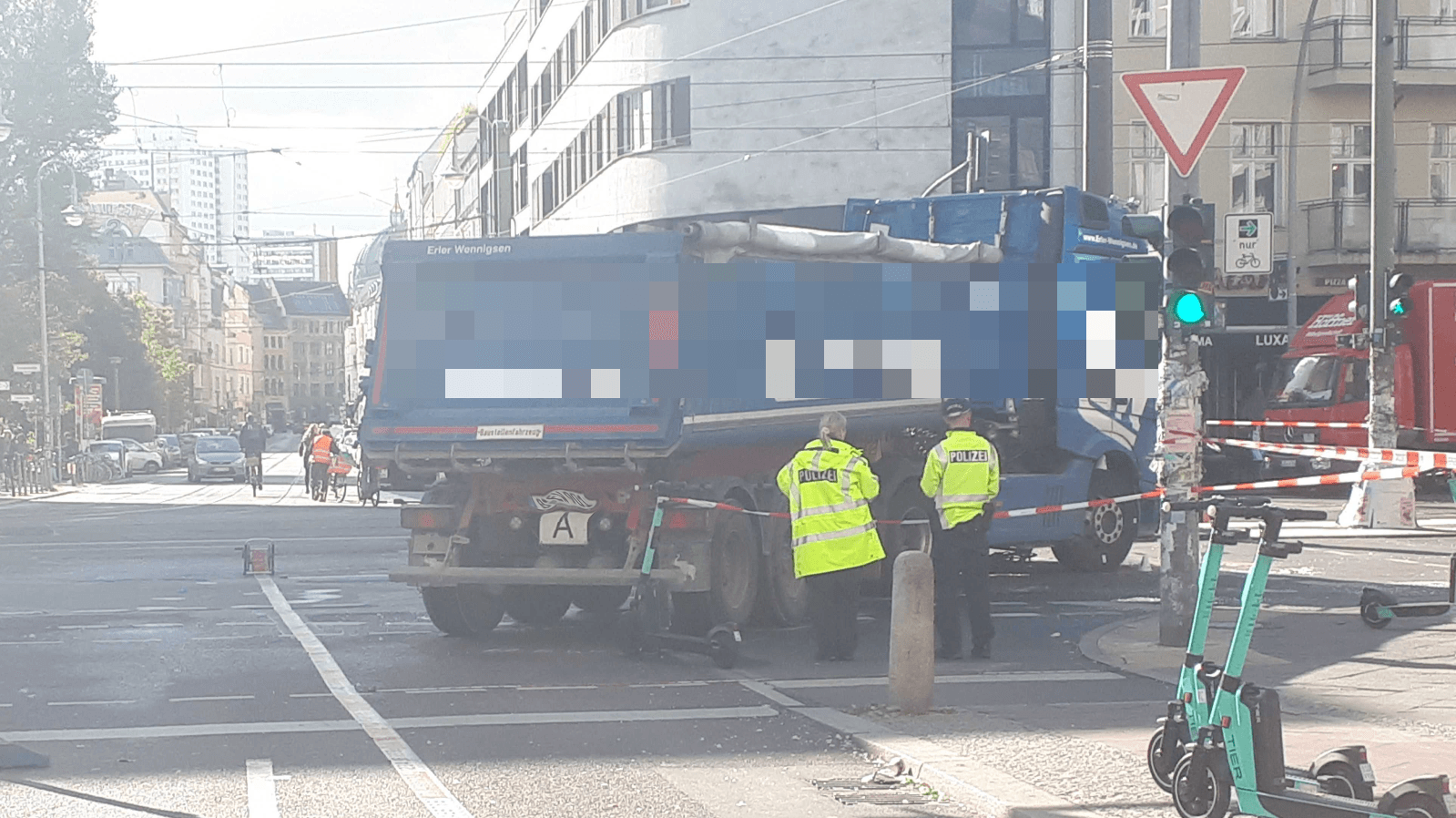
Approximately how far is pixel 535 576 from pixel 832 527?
222 centimetres

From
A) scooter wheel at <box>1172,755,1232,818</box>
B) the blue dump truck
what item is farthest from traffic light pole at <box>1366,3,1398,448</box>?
scooter wheel at <box>1172,755,1232,818</box>

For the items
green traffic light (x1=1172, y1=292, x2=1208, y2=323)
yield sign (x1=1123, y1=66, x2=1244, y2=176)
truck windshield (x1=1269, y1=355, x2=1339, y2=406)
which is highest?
yield sign (x1=1123, y1=66, x2=1244, y2=176)

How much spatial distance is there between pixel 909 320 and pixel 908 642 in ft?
17.9

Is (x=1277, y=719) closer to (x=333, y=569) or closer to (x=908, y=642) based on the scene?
(x=908, y=642)

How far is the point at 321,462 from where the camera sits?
1469 inches

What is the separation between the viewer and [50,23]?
189ft

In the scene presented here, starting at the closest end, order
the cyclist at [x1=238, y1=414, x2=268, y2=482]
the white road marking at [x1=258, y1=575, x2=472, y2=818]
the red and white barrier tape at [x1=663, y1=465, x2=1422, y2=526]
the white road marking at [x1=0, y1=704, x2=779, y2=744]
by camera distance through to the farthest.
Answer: the white road marking at [x1=258, y1=575, x2=472, y2=818] < the white road marking at [x1=0, y1=704, x2=779, y2=744] < the red and white barrier tape at [x1=663, y1=465, x2=1422, y2=526] < the cyclist at [x1=238, y1=414, x2=268, y2=482]

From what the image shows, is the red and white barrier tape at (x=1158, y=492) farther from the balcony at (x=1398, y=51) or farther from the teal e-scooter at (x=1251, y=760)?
the balcony at (x=1398, y=51)

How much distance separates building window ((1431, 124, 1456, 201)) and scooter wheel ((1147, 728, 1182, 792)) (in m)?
33.4

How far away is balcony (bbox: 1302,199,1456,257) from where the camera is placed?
36.8 metres

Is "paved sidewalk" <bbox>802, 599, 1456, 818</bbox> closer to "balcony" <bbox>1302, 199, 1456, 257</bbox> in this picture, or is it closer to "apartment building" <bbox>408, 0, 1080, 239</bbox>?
"apartment building" <bbox>408, 0, 1080, 239</bbox>

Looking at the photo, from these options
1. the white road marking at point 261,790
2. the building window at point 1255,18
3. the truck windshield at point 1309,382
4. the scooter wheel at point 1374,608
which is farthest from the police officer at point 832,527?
the building window at point 1255,18

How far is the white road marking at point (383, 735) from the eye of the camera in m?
7.62

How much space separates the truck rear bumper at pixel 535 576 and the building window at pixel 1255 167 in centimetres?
2784
